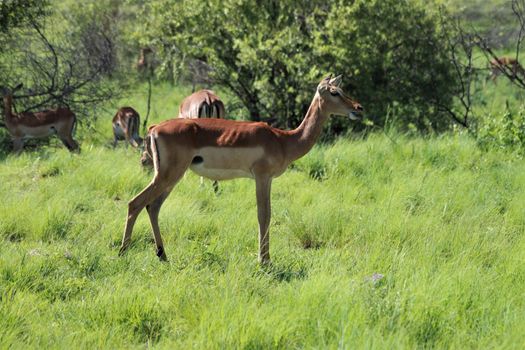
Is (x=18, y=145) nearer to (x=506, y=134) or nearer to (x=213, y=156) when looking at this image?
(x=213, y=156)

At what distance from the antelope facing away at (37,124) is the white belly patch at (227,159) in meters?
5.62

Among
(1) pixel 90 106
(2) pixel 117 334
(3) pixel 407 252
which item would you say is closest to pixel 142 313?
(2) pixel 117 334

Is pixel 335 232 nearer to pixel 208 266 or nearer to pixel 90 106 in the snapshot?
pixel 208 266

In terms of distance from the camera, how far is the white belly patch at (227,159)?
16.6 ft

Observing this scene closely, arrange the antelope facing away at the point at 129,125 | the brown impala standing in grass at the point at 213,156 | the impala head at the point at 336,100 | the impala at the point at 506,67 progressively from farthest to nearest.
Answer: the antelope facing away at the point at 129,125
the impala at the point at 506,67
the impala head at the point at 336,100
the brown impala standing in grass at the point at 213,156

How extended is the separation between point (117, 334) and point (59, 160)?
490 cm

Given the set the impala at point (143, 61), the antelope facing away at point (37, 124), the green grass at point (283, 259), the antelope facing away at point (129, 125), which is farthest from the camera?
the impala at point (143, 61)

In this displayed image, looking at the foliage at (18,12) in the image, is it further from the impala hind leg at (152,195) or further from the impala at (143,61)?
the impala at (143,61)

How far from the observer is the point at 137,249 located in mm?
5348

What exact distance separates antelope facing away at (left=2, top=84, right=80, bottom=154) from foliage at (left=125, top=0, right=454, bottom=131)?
93.4 inches

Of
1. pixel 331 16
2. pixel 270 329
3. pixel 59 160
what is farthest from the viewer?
pixel 331 16

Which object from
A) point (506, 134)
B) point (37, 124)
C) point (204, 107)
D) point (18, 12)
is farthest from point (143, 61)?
point (506, 134)

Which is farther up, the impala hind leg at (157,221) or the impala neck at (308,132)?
the impala neck at (308,132)

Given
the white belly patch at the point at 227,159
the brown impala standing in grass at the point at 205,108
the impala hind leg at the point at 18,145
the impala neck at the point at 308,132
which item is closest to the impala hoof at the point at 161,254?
the white belly patch at the point at 227,159
